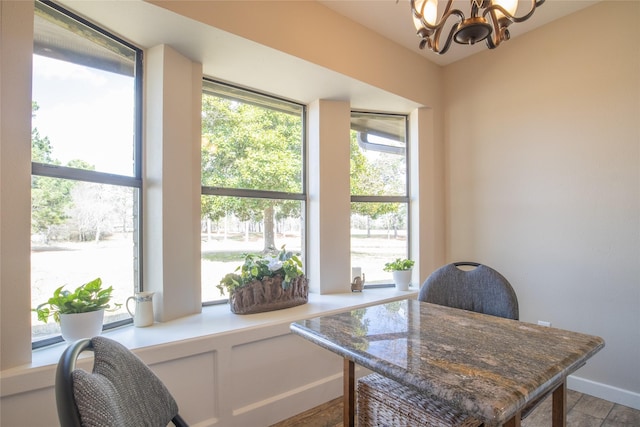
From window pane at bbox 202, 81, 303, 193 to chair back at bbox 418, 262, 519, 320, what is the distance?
146 cm

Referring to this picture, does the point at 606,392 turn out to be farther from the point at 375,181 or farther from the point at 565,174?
the point at 375,181

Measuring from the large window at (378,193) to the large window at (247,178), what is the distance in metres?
0.54

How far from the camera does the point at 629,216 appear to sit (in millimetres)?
2135

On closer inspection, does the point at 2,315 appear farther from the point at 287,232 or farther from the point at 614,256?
the point at 614,256

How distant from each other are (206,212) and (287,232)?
0.70 m

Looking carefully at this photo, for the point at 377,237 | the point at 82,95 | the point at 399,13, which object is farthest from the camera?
the point at 377,237

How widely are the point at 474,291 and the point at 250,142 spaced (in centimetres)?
187

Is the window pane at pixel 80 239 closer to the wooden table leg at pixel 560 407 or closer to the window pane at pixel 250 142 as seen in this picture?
the window pane at pixel 250 142

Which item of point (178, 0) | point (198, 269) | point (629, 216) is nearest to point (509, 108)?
point (629, 216)

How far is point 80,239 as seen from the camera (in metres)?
1.71

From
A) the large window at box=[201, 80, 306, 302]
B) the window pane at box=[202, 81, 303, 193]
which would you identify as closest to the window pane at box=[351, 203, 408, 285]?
the large window at box=[201, 80, 306, 302]

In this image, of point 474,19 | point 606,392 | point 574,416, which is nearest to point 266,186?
point 474,19

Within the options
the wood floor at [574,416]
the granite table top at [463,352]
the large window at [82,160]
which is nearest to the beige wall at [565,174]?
the wood floor at [574,416]

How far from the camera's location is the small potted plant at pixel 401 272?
2879 mm
